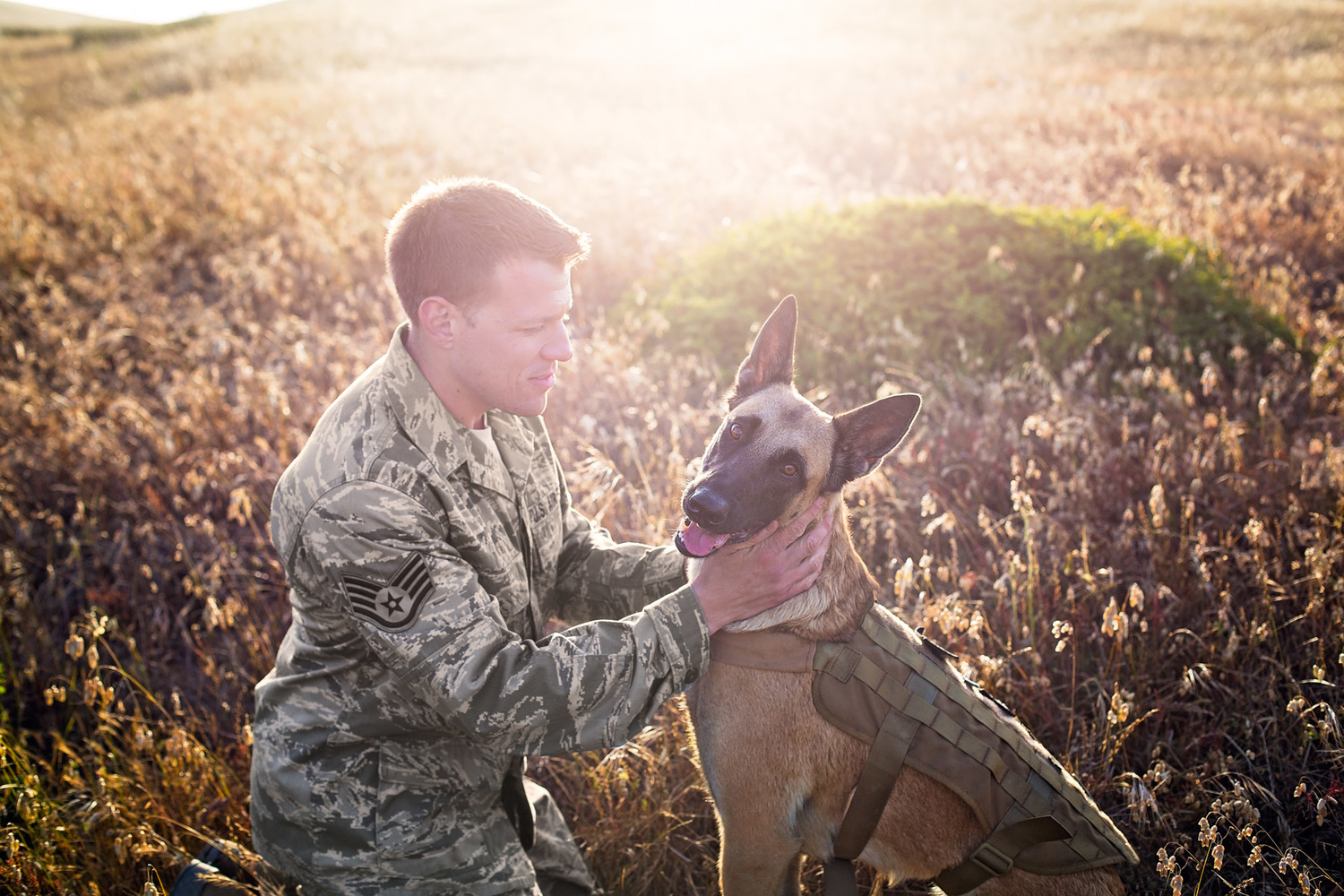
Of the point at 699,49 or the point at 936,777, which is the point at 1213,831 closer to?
the point at 936,777

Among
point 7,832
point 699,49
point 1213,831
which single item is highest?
point 699,49

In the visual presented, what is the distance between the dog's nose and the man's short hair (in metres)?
1.04

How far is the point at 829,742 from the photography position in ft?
8.12

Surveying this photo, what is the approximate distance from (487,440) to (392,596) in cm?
75

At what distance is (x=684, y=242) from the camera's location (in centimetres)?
784

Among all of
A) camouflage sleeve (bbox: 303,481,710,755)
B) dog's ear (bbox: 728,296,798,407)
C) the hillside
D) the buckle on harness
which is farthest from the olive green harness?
the hillside

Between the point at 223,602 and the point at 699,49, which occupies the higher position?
the point at 699,49

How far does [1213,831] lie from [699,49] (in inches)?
944

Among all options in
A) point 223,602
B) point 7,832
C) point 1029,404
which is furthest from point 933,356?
point 7,832

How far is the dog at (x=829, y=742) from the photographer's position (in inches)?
91.0

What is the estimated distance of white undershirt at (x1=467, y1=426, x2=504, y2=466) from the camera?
2762 mm

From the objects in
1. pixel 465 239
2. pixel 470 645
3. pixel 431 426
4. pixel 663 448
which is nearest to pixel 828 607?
pixel 470 645

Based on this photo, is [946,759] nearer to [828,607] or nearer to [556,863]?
[828,607]

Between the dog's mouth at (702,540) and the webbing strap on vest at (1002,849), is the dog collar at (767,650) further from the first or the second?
the webbing strap on vest at (1002,849)
